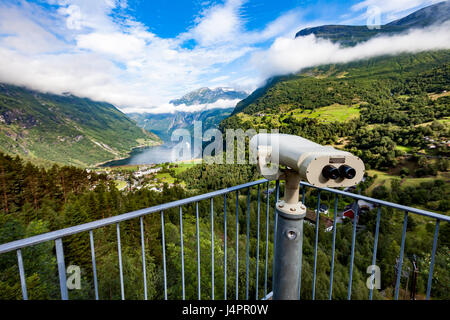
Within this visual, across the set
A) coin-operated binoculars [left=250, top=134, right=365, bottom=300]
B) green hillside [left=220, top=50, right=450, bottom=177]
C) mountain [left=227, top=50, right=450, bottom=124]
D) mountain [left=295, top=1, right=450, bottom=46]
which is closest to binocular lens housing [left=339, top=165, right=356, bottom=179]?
coin-operated binoculars [left=250, top=134, right=365, bottom=300]

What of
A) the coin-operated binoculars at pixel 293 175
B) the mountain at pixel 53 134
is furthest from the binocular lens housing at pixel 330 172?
the mountain at pixel 53 134

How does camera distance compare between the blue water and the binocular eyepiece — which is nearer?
the binocular eyepiece

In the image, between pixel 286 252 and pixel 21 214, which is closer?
pixel 286 252

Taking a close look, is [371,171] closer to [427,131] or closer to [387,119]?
[427,131]

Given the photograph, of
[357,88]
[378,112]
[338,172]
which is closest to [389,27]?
[357,88]

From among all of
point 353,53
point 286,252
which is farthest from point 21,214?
point 353,53

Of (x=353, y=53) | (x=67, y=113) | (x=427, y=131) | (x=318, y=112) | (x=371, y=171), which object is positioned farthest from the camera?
(x=67, y=113)

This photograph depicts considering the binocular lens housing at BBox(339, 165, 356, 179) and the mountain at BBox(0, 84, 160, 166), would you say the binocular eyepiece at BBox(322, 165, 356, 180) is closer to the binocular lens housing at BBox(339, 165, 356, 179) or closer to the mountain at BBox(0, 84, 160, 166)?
the binocular lens housing at BBox(339, 165, 356, 179)
